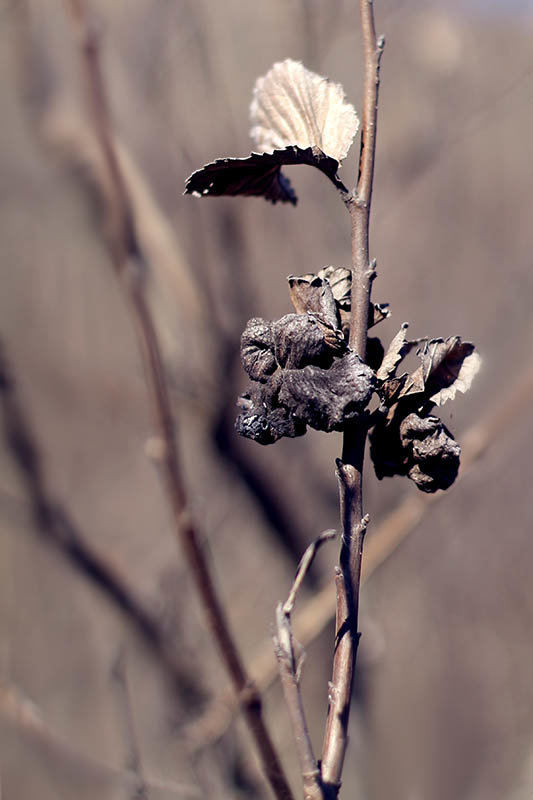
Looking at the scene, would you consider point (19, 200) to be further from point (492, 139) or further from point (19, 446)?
point (492, 139)

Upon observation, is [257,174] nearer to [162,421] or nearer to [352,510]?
[352,510]

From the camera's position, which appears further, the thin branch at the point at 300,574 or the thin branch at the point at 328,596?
the thin branch at the point at 328,596

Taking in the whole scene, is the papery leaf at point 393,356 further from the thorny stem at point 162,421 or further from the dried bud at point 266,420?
the thorny stem at point 162,421

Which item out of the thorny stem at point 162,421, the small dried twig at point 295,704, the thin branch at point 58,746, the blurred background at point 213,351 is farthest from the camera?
the blurred background at point 213,351

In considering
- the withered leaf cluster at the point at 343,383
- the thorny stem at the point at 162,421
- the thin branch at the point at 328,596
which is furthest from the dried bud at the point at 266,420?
the thin branch at the point at 328,596

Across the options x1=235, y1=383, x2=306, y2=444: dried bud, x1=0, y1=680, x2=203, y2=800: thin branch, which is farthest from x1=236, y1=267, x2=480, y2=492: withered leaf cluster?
x1=0, y1=680, x2=203, y2=800: thin branch

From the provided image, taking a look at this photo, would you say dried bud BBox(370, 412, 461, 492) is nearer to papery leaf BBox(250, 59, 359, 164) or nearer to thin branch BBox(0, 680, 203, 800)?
papery leaf BBox(250, 59, 359, 164)

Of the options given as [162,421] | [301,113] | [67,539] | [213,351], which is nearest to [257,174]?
[301,113]
